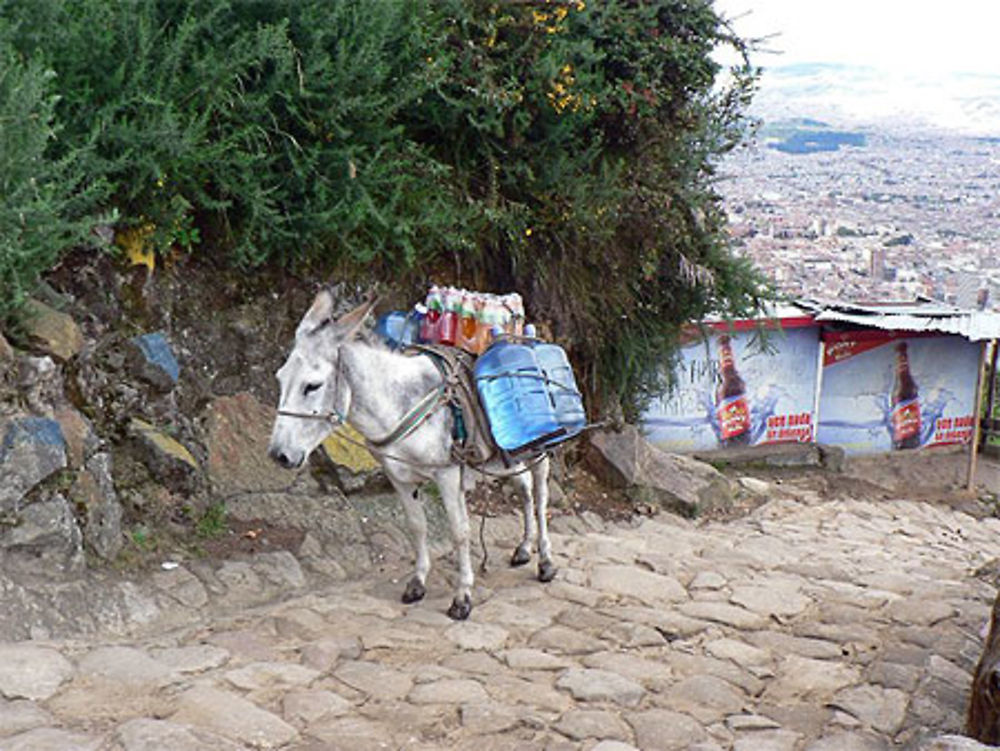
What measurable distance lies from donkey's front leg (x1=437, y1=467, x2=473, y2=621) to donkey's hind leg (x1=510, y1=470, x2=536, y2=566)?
82 cm

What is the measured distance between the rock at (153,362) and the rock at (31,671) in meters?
2.02

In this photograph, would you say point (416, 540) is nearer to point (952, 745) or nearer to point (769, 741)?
point (769, 741)

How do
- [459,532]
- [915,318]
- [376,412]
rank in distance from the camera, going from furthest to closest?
[915,318] < [459,532] < [376,412]

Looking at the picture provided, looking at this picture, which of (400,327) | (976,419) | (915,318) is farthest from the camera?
(976,419)

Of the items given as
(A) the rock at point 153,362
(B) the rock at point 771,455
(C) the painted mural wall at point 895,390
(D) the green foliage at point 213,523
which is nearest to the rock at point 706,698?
(D) the green foliage at point 213,523

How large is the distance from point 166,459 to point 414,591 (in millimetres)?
1717

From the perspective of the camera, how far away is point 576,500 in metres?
9.05

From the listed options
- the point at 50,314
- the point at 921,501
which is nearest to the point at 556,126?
the point at 50,314

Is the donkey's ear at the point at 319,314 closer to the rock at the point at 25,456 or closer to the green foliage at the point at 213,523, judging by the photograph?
the rock at the point at 25,456

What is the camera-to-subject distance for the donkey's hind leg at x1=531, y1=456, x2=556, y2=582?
684cm

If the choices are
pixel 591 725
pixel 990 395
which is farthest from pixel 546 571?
pixel 990 395

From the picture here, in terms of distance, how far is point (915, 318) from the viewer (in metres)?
14.0

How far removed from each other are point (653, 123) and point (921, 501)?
718cm

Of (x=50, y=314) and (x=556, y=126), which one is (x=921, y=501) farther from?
(x=50, y=314)
